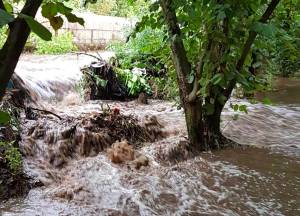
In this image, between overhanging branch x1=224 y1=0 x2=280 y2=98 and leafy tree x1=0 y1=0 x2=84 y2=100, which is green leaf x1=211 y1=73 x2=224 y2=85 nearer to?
overhanging branch x1=224 y1=0 x2=280 y2=98

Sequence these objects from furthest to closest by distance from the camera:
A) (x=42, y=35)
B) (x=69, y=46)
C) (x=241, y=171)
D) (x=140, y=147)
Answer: (x=69, y=46), (x=140, y=147), (x=241, y=171), (x=42, y=35)

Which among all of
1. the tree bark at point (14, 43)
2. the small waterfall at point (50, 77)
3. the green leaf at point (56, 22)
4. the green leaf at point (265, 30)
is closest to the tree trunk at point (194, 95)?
the green leaf at point (265, 30)

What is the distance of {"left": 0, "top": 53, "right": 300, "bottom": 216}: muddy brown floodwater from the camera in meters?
3.42

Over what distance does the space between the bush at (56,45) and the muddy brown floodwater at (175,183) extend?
8.69 metres

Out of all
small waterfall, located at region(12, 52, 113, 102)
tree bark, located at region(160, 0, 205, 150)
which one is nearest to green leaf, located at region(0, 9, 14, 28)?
tree bark, located at region(160, 0, 205, 150)

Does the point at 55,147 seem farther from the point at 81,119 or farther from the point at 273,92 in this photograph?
the point at 273,92

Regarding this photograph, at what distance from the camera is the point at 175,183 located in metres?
3.95

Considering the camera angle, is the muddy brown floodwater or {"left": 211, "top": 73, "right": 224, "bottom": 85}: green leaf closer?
the muddy brown floodwater

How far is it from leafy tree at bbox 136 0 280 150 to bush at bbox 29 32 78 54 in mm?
8988

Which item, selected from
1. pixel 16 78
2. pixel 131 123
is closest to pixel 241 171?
pixel 131 123

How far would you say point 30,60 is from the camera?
38.5 feet

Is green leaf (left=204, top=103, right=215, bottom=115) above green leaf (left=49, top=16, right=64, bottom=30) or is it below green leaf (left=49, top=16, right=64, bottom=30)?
below

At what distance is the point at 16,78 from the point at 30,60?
5087 millimetres

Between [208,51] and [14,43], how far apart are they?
10.9 ft
